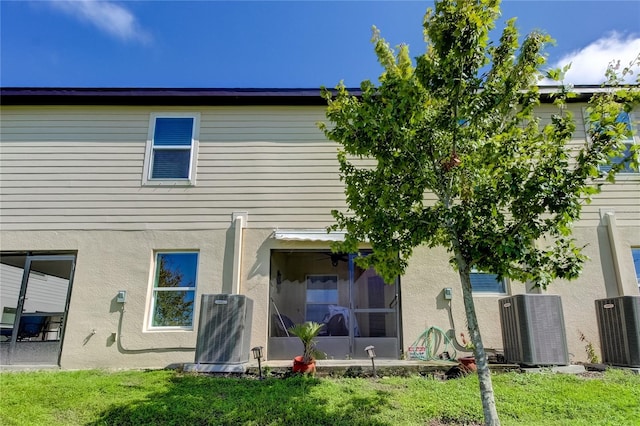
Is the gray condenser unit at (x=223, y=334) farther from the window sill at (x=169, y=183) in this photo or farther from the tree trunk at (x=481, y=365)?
the tree trunk at (x=481, y=365)

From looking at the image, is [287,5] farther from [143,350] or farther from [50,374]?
[50,374]

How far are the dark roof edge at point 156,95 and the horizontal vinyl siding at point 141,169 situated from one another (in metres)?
0.22

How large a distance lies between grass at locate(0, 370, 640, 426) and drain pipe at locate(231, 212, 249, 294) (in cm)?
219

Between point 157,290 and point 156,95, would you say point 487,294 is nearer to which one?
point 157,290

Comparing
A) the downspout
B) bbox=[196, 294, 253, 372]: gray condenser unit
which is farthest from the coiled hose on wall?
the downspout

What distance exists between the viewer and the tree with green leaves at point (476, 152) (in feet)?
14.4

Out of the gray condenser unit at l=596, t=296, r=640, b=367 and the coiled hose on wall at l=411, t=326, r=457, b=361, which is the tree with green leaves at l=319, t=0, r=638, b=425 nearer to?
the gray condenser unit at l=596, t=296, r=640, b=367

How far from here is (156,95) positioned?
9.68 meters

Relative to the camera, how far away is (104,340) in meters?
8.45

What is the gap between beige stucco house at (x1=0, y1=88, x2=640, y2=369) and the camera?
8.58 metres

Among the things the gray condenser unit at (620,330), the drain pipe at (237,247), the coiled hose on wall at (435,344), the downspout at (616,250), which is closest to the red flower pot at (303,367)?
the drain pipe at (237,247)

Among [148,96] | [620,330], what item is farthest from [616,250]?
[148,96]

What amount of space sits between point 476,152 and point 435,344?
5054mm

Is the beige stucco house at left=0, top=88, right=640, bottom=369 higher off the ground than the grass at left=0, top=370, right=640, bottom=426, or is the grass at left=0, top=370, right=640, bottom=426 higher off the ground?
the beige stucco house at left=0, top=88, right=640, bottom=369
